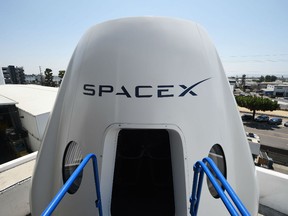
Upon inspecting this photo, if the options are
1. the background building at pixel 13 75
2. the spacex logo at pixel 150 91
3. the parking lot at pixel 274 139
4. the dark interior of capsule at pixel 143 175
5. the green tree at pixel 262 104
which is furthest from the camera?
the background building at pixel 13 75

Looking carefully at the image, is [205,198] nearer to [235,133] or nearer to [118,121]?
[235,133]

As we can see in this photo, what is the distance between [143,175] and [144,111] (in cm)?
201

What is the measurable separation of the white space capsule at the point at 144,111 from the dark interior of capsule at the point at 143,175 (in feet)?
1.36

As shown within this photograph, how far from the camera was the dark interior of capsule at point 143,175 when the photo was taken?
8.44 ft

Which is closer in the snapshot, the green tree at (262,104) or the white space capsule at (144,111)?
the white space capsule at (144,111)

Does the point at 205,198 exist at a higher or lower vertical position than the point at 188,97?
lower

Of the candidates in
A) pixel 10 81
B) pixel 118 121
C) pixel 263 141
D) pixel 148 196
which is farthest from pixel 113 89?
pixel 10 81

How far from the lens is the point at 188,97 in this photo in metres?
1.91

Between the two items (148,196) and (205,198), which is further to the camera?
(148,196)

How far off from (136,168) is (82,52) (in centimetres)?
233

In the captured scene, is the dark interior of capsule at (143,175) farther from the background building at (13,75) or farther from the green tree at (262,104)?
the background building at (13,75)

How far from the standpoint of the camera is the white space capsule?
187 centimetres

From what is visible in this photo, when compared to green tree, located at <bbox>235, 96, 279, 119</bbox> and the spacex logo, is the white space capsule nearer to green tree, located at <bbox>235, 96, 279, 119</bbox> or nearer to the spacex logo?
the spacex logo

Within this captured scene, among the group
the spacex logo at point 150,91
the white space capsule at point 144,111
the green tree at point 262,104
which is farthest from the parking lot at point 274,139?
the spacex logo at point 150,91
